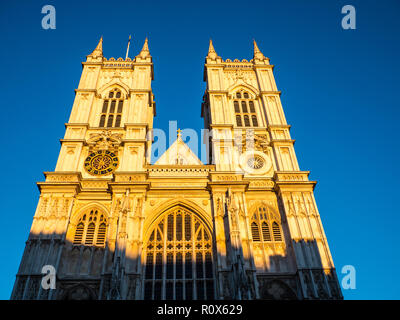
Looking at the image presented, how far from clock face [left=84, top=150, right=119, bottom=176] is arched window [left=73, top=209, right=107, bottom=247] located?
3.33 m

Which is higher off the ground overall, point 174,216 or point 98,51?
point 98,51

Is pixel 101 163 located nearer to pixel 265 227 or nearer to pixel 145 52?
pixel 265 227

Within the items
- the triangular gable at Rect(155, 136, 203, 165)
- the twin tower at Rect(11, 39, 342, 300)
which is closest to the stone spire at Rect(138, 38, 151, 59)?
the twin tower at Rect(11, 39, 342, 300)

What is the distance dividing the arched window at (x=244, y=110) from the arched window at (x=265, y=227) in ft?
27.6

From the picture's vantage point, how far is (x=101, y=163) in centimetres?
2577

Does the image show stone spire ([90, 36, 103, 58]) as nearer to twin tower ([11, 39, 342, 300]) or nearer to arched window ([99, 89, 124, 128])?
arched window ([99, 89, 124, 128])

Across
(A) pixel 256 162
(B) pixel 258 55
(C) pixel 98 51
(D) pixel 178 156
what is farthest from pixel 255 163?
(C) pixel 98 51

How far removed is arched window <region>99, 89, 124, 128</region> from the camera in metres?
29.0

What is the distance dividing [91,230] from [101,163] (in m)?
5.40

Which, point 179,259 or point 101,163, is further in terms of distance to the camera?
point 101,163
